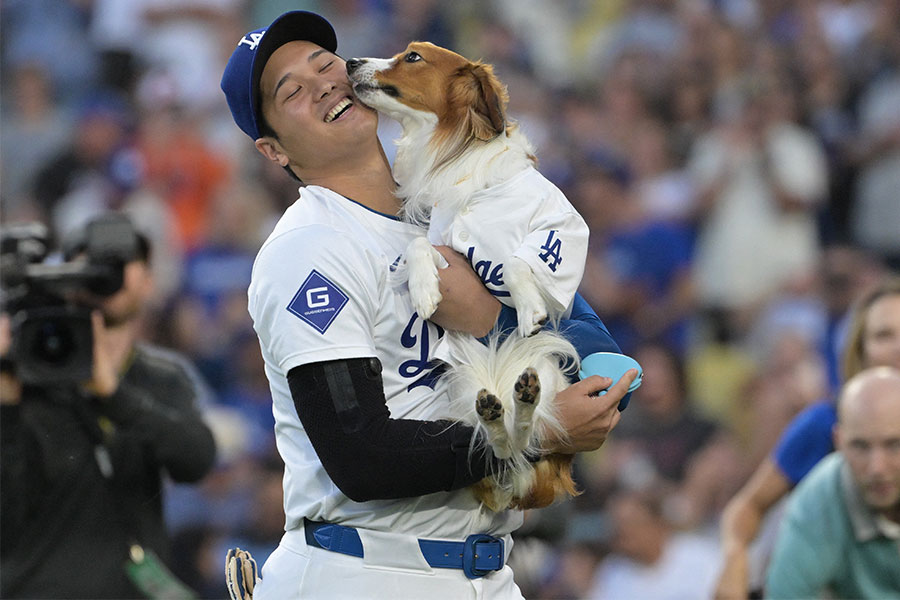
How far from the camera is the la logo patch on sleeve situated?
2355mm

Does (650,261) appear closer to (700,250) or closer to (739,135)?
(700,250)

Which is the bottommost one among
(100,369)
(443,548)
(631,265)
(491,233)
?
(631,265)

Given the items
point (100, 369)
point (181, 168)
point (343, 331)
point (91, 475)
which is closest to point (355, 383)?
point (343, 331)

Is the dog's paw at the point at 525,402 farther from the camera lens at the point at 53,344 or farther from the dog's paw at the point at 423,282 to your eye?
the camera lens at the point at 53,344

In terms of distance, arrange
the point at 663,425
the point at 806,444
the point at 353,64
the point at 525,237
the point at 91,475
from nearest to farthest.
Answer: the point at 525,237, the point at 353,64, the point at 91,475, the point at 806,444, the point at 663,425

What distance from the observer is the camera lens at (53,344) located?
Answer: 3.44m

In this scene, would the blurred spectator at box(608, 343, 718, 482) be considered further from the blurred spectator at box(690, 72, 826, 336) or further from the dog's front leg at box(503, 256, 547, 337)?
the dog's front leg at box(503, 256, 547, 337)

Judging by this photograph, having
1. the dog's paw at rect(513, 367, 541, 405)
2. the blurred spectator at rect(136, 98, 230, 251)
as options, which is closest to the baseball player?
the dog's paw at rect(513, 367, 541, 405)

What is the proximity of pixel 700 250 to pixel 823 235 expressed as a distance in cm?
78

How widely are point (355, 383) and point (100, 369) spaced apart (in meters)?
1.45

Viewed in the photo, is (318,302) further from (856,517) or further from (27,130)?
(27,130)

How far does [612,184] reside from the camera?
7914 mm

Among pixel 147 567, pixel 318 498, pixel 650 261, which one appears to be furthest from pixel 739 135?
pixel 318 498

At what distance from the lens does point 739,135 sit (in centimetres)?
775
